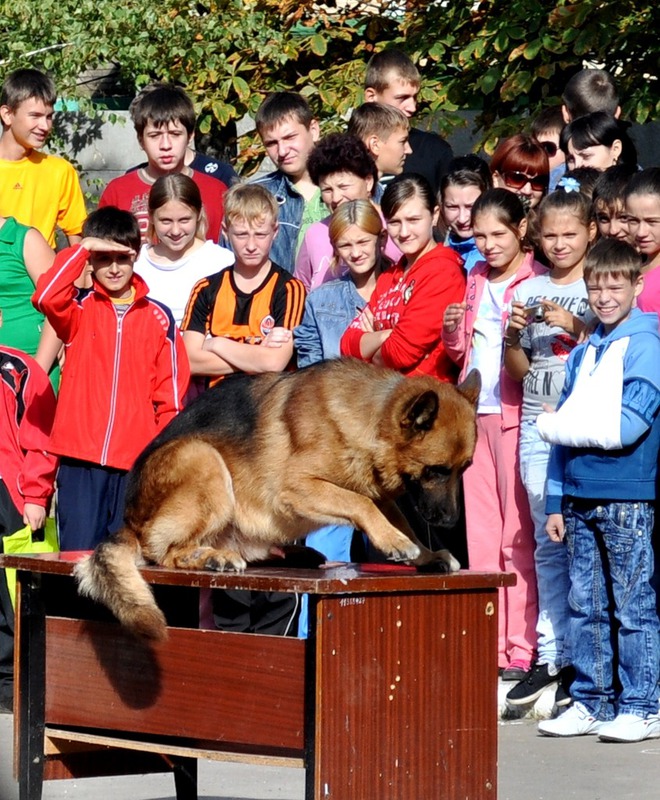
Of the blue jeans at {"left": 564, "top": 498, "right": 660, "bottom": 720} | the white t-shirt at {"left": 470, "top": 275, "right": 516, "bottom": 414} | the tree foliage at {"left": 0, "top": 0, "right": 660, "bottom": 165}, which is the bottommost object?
the blue jeans at {"left": 564, "top": 498, "right": 660, "bottom": 720}

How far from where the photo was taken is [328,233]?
751cm

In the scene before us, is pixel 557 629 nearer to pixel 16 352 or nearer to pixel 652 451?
pixel 652 451

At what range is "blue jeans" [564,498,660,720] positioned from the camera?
6.15 m

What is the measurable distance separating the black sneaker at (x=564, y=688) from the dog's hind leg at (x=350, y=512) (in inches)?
83.3

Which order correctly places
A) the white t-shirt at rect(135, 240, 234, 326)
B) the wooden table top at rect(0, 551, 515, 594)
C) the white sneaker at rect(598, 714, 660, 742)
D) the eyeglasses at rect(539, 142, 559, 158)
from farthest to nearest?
the eyeglasses at rect(539, 142, 559, 158)
the white t-shirt at rect(135, 240, 234, 326)
the white sneaker at rect(598, 714, 660, 742)
the wooden table top at rect(0, 551, 515, 594)

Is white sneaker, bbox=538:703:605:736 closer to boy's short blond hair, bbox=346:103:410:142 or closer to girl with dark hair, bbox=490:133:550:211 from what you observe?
girl with dark hair, bbox=490:133:550:211

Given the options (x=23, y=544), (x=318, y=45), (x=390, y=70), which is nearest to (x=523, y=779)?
(x=23, y=544)

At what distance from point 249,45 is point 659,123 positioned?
341cm

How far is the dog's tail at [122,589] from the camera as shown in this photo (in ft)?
14.7

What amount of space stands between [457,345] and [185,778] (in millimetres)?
2544

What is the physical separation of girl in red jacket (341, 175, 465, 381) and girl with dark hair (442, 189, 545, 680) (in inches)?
4.3

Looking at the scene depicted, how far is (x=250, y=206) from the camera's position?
721cm

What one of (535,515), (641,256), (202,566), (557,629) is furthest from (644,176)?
(202,566)

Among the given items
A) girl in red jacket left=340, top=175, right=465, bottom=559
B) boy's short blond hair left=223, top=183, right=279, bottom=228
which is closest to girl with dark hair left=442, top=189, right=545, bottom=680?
girl in red jacket left=340, top=175, right=465, bottom=559
